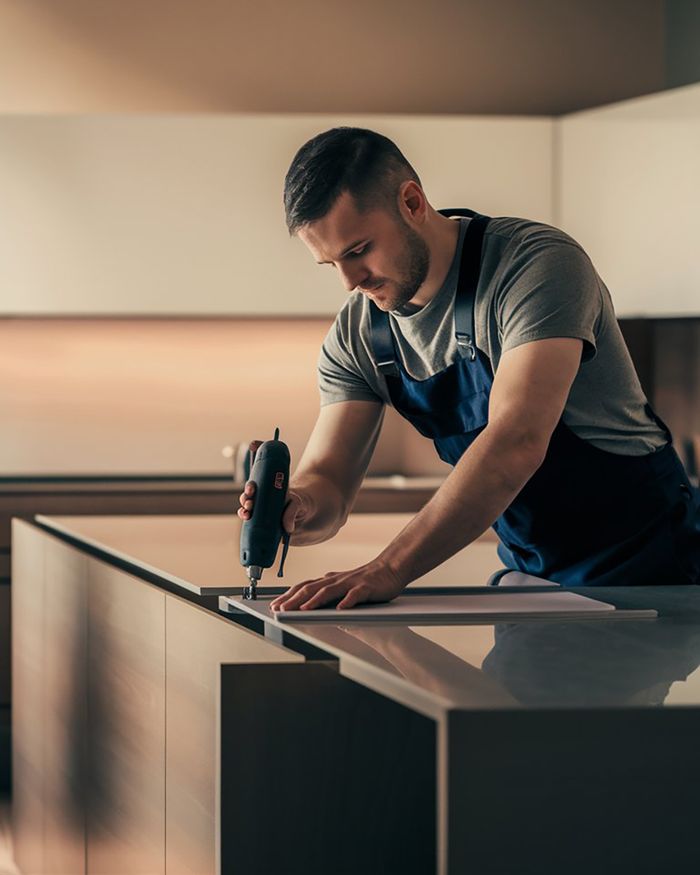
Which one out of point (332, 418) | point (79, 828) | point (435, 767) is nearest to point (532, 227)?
point (332, 418)

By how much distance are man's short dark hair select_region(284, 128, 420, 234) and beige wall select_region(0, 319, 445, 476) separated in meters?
3.02

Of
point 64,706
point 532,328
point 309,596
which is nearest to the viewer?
point 309,596

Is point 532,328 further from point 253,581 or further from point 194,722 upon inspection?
point 194,722

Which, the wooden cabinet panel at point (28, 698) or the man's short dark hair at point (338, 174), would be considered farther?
the wooden cabinet panel at point (28, 698)

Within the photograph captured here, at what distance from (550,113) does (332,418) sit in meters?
3.18

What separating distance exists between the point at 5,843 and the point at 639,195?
2674 mm

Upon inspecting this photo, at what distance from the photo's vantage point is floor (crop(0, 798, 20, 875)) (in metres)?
3.54

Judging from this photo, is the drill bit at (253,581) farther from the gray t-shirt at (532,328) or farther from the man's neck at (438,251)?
the man's neck at (438,251)

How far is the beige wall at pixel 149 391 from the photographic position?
204 inches

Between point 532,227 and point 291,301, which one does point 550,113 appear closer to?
point 291,301

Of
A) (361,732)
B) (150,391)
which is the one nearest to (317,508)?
(361,732)

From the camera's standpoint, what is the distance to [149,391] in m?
5.27

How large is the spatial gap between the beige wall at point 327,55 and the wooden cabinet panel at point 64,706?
2.49 meters

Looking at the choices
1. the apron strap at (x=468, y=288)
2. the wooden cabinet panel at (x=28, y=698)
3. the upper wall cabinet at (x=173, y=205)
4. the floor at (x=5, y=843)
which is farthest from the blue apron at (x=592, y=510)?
the upper wall cabinet at (x=173, y=205)
